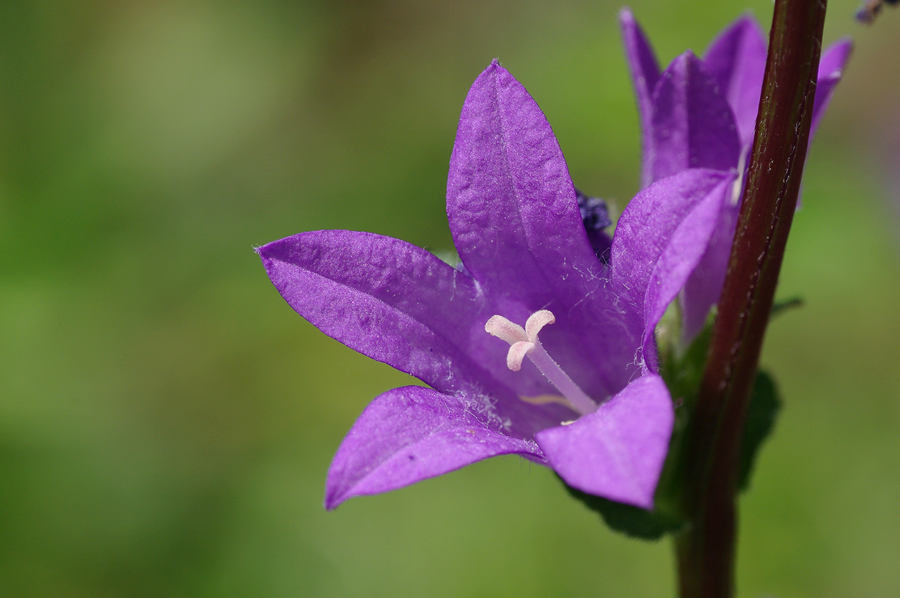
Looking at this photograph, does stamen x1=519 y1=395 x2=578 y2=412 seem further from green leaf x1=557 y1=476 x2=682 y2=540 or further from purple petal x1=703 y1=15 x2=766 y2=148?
purple petal x1=703 y1=15 x2=766 y2=148

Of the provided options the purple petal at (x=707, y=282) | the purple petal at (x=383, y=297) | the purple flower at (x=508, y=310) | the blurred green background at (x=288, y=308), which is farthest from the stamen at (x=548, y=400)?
the blurred green background at (x=288, y=308)

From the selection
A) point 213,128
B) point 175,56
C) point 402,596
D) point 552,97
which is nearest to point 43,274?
point 213,128

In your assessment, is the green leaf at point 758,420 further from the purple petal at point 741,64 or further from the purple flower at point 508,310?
the purple petal at point 741,64

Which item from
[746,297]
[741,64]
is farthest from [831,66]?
[746,297]

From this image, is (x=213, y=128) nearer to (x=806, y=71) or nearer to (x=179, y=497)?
(x=179, y=497)

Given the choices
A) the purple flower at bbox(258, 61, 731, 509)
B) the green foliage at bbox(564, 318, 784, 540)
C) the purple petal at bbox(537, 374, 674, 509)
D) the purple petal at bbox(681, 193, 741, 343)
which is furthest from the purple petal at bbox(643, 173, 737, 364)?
the purple petal at bbox(681, 193, 741, 343)
